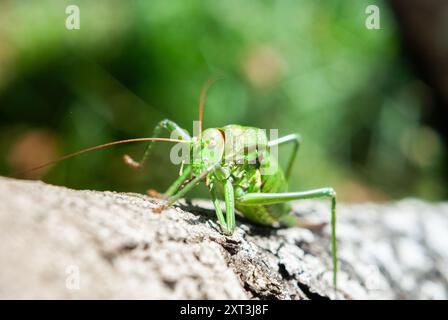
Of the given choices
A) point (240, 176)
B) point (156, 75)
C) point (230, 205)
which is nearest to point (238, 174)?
point (240, 176)

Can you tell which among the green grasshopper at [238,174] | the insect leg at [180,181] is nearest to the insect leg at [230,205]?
the green grasshopper at [238,174]

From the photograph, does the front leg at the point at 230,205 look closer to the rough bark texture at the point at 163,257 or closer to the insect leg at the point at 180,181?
the rough bark texture at the point at 163,257

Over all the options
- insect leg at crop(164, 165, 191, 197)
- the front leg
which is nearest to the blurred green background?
insect leg at crop(164, 165, 191, 197)

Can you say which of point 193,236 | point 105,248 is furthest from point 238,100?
point 105,248

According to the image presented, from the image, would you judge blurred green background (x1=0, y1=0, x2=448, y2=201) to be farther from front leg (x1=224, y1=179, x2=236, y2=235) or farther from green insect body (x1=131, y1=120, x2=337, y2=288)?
front leg (x1=224, y1=179, x2=236, y2=235)

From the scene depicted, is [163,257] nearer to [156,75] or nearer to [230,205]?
[230,205]

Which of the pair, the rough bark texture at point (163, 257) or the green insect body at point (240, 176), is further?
the green insect body at point (240, 176)
